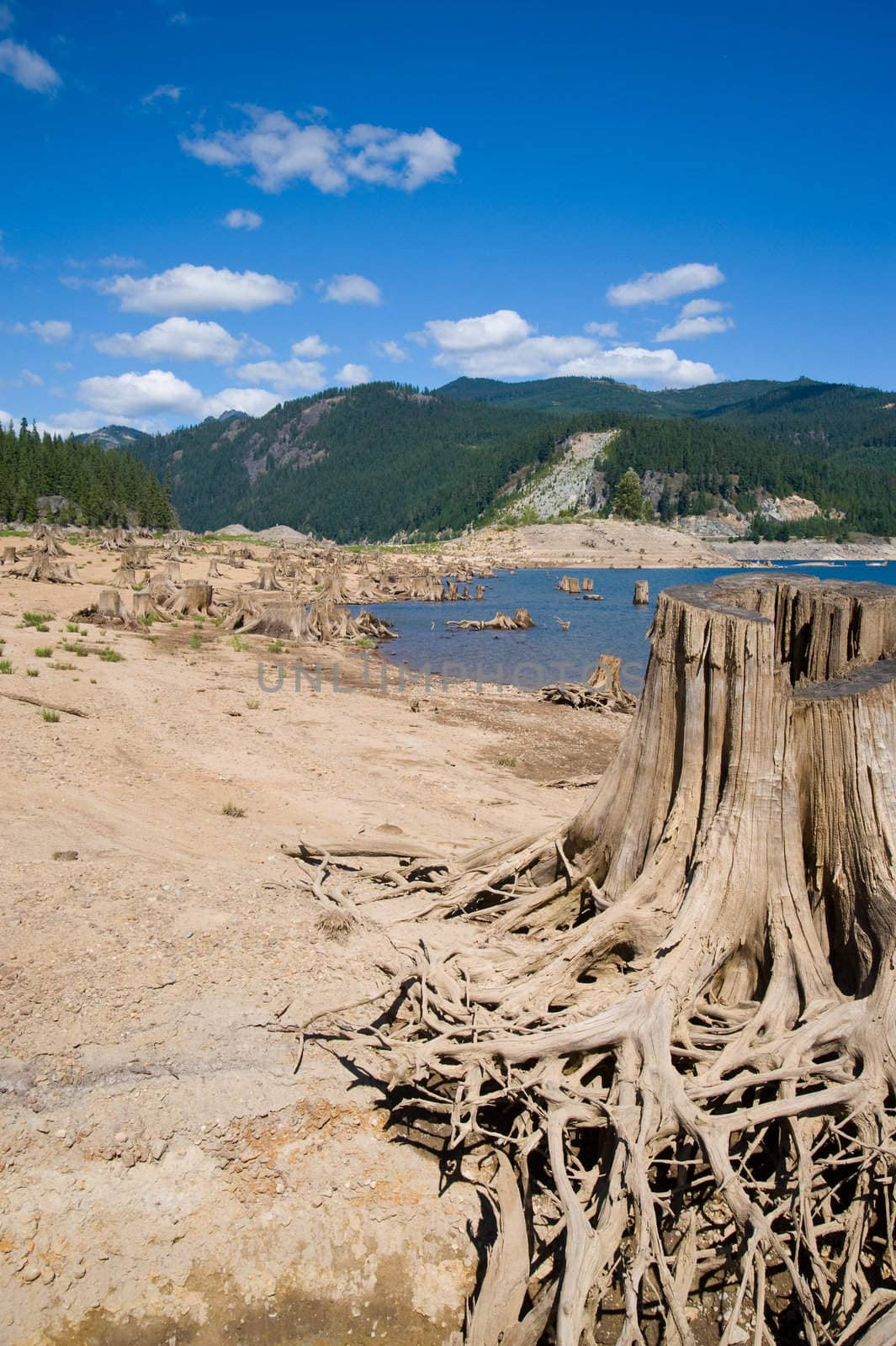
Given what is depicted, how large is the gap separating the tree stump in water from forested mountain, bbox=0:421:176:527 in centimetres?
8453

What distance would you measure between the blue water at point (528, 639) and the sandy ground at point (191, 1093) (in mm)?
8294

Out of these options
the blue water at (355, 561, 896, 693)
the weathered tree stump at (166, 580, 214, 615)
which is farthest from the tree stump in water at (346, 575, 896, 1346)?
the weathered tree stump at (166, 580, 214, 615)

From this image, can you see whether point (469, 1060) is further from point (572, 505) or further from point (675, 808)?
point (572, 505)

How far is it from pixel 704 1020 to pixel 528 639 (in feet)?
109

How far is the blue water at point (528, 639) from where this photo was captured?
94.2ft

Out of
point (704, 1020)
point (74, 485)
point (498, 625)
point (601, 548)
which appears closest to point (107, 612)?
point (498, 625)

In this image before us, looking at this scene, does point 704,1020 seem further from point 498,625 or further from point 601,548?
point 601,548

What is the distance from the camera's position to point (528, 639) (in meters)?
37.5

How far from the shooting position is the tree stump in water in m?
3.43

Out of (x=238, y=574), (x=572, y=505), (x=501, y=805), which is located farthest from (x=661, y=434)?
(x=501, y=805)

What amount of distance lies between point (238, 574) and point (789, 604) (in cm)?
4677

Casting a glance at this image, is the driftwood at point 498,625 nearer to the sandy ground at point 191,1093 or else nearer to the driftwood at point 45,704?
the driftwood at point 45,704

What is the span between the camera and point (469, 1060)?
4223 millimetres

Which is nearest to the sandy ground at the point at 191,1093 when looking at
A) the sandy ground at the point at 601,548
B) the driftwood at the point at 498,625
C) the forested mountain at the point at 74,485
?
the driftwood at the point at 498,625
